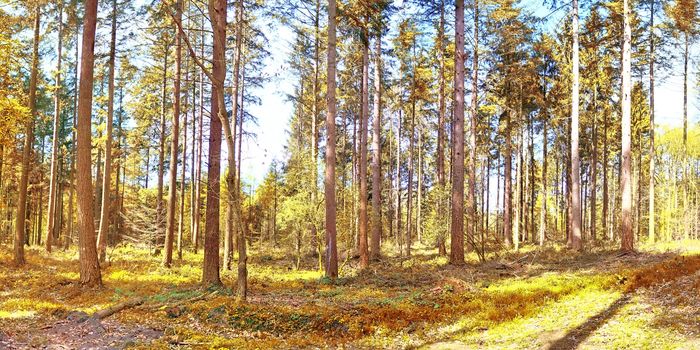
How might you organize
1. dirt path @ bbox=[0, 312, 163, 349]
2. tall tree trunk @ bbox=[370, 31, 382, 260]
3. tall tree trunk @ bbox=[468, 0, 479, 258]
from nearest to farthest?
dirt path @ bbox=[0, 312, 163, 349] → tall tree trunk @ bbox=[370, 31, 382, 260] → tall tree trunk @ bbox=[468, 0, 479, 258]

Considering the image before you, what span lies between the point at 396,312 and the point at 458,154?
7859 mm

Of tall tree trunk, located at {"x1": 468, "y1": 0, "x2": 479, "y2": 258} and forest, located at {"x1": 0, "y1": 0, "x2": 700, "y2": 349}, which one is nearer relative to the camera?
forest, located at {"x1": 0, "y1": 0, "x2": 700, "y2": 349}

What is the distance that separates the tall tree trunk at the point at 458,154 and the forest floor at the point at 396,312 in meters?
1.57

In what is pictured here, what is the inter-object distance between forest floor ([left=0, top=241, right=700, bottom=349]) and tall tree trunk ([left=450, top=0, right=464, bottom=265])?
1.57 metres

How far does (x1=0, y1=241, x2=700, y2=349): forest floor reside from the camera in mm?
7777

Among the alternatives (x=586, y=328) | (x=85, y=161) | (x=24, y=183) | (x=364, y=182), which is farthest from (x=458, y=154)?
(x=24, y=183)

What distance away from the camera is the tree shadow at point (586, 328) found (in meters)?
7.76

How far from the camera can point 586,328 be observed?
862cm

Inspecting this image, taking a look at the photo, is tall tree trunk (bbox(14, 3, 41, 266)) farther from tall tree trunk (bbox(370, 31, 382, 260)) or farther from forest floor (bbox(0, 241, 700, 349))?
tall tree trunk (bbox(370, 31, 382, 260))

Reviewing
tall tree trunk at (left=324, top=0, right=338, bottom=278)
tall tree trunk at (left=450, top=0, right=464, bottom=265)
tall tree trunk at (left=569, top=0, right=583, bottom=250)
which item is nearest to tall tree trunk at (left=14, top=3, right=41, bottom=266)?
tall tree trunk at (left=324, top=0, right=338, bottom=278)

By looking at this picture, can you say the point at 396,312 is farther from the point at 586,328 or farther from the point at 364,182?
the point at 364,182

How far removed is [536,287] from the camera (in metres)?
11.9

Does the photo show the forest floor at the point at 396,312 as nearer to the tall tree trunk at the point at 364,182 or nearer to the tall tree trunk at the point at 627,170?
the tall tree trunk at the point at 627,170

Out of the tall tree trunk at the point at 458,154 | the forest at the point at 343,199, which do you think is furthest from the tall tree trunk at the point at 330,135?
the tall tree trunk at the point at 458,154
